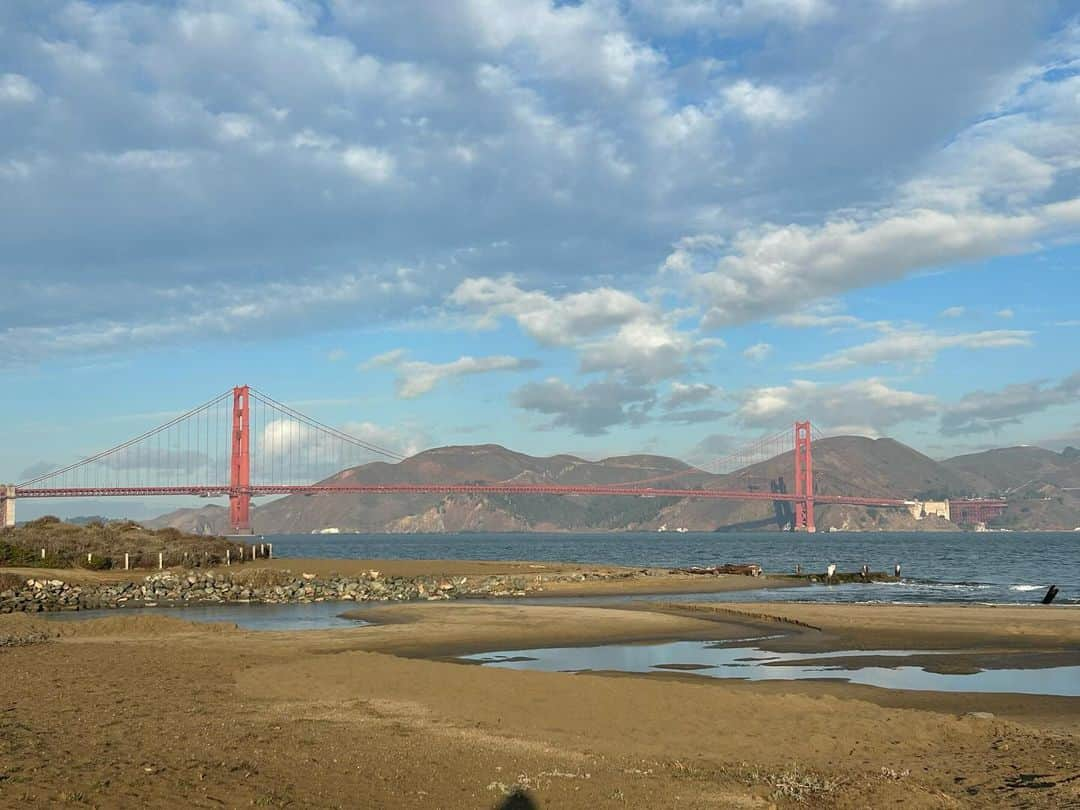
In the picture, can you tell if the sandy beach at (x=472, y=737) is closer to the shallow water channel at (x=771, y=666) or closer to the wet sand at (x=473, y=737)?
the wet sand at (x=473, y=737)

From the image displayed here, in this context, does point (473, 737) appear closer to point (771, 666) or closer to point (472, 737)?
point (472, 737)

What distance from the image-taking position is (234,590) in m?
39.4

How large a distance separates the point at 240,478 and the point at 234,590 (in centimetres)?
8266

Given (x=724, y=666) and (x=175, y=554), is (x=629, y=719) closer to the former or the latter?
(x=724, y=666)

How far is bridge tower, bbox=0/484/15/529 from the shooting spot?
90.0 m

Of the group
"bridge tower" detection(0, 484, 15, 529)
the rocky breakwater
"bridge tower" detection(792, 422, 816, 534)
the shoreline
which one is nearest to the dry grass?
the shoreline

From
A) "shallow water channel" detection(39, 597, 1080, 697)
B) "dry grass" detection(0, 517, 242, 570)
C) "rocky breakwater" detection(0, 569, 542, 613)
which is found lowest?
"shallow water channel" detection(39, 597, 1080, 697)

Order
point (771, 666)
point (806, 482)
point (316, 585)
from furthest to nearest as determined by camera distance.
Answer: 1. point (806, 482)
2. point (316, 585)
3. point (771, 666)

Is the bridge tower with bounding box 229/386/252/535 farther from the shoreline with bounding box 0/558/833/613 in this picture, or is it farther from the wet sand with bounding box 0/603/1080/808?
the wet sand with bounding box 0/603/1080/808

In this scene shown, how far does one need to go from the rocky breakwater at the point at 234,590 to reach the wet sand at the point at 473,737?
15.8 metres

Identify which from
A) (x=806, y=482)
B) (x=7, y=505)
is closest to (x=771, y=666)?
(x=7, y=505)

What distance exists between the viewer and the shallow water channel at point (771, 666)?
17.2 m

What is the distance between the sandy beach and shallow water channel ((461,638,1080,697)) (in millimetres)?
1172

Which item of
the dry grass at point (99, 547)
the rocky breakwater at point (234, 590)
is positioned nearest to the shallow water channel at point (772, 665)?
the rocky breakwater at point (234, 590)
